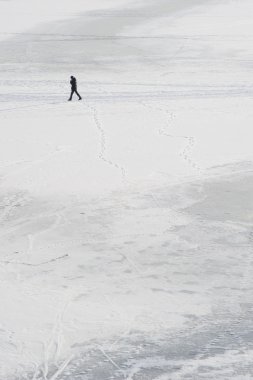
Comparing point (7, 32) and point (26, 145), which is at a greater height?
point (7, 32)

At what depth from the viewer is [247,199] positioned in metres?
10.6

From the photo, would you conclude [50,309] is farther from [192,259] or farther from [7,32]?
[7,32]

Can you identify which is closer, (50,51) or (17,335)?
(17,335)

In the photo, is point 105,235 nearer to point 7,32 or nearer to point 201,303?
point 201,303

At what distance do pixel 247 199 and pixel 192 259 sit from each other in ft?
7.80

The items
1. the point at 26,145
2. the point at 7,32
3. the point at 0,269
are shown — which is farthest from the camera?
the point at 7,32

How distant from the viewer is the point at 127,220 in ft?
32.5

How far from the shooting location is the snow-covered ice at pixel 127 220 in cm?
665


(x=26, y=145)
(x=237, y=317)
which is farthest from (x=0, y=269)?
(x=26, y=145)

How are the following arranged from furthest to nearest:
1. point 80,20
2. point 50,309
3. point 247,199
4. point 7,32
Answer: point 80,20
point 7,32
point 247,199
point 50,309

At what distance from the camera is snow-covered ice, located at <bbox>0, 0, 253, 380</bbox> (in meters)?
6.65

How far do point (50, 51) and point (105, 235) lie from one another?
16.7 m

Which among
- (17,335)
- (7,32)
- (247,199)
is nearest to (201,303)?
(17,335)

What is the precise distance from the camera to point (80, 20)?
32.4 meters
